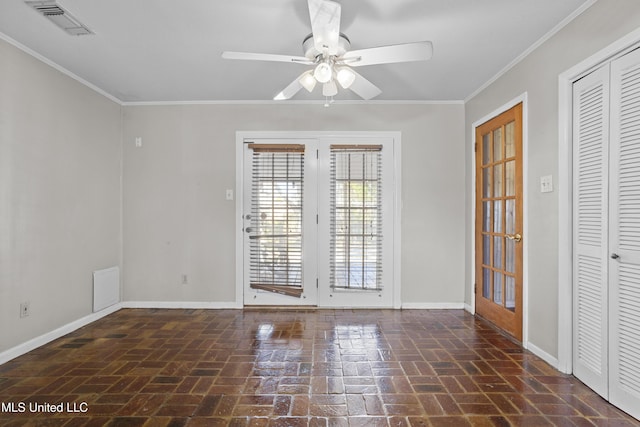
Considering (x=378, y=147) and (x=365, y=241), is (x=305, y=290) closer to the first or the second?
(x=365, y=241)

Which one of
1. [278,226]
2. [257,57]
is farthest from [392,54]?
[278,226]

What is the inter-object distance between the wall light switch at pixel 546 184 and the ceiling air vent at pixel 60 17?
11.6 ft

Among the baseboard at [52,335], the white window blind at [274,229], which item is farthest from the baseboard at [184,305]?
the white window blind at [274,229]

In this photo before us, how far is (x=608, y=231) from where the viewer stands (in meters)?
2.04

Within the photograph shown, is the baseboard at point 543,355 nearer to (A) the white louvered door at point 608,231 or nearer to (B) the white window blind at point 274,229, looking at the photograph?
(A) the white louvered door at point 608,231

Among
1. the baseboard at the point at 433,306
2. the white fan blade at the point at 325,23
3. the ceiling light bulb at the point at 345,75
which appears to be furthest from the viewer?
the baseboard at the point at 433,306

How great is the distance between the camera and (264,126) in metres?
3.99

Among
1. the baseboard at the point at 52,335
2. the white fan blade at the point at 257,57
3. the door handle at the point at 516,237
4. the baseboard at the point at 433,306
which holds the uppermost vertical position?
the white fan blade at the point at 257,57

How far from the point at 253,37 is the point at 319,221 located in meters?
2.07

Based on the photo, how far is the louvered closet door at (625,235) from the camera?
1866mm

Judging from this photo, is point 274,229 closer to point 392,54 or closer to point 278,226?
point 278,226

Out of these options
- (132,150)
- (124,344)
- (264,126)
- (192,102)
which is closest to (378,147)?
(264,126)

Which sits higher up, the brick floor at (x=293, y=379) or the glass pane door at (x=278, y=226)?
the glass pane door at (x=278, y=226)

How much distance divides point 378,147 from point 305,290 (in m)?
1.88
